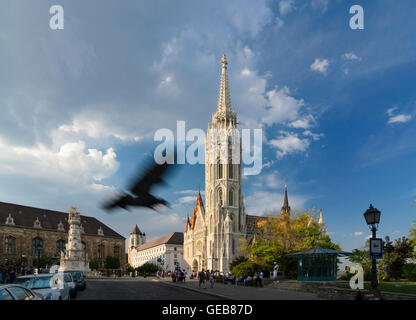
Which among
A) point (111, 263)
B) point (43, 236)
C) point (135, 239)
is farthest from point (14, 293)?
point (135, 239)

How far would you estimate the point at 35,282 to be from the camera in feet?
47.6

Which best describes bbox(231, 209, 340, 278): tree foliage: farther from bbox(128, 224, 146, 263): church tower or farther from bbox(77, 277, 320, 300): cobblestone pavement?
bbox(128, 224, 146, 263): church tower

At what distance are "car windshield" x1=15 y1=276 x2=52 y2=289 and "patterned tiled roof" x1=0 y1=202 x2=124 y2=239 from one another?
3238 inches

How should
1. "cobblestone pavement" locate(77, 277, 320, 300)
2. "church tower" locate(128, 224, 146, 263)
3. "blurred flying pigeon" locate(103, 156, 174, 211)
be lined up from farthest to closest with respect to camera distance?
"church tower" locate(128, 224, 146, 263), "cobblestone pavement" locate(77, 277, 320, 300), "blurred flying pigeon" locate(103, 156, 174, 211)

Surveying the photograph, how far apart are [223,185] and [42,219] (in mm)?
49429

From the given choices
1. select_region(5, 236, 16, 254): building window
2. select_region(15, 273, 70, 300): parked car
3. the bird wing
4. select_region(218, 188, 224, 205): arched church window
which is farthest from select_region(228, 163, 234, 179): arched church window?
the bird wing

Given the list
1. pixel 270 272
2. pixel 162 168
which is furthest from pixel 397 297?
pixel 270 272

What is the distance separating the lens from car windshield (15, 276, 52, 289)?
1427 cm

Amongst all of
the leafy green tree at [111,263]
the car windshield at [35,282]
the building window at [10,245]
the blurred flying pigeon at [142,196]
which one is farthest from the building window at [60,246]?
the blurred flying pigeon at [142,196]

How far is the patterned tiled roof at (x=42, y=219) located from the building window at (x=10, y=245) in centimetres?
370

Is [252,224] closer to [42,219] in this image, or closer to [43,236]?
[43,236]

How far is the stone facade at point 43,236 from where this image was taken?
8500 cm

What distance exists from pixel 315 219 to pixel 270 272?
12.4 meters

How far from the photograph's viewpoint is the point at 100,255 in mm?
102625
